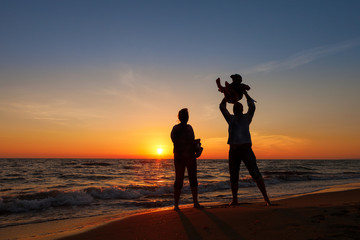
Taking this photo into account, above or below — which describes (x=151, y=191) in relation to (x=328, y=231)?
below

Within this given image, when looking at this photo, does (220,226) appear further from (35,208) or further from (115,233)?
(35,208)

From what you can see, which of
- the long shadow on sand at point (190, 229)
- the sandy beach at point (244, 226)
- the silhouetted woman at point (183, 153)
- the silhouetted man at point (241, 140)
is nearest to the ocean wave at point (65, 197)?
the silhouetted woman at point (183, 153)

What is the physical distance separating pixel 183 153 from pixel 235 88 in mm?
1762

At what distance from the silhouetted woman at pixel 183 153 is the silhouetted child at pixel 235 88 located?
1.07 metres

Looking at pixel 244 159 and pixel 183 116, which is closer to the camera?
pixel 244 159

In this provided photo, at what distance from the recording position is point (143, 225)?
13.5 ft

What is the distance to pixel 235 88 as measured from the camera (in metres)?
5.08

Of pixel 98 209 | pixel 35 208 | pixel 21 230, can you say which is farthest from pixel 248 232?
pixel 35 208

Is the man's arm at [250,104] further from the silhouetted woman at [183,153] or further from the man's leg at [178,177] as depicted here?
the man's leg at [178,177]

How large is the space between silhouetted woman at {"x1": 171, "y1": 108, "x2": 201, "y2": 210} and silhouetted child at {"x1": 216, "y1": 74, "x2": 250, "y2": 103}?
1.07 meters

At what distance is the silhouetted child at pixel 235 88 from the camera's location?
16.6ft

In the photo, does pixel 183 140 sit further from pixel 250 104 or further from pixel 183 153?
pixel 250 104

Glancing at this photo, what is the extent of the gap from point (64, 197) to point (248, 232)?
8.00 meters

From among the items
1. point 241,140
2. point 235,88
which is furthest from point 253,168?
point 235,88
